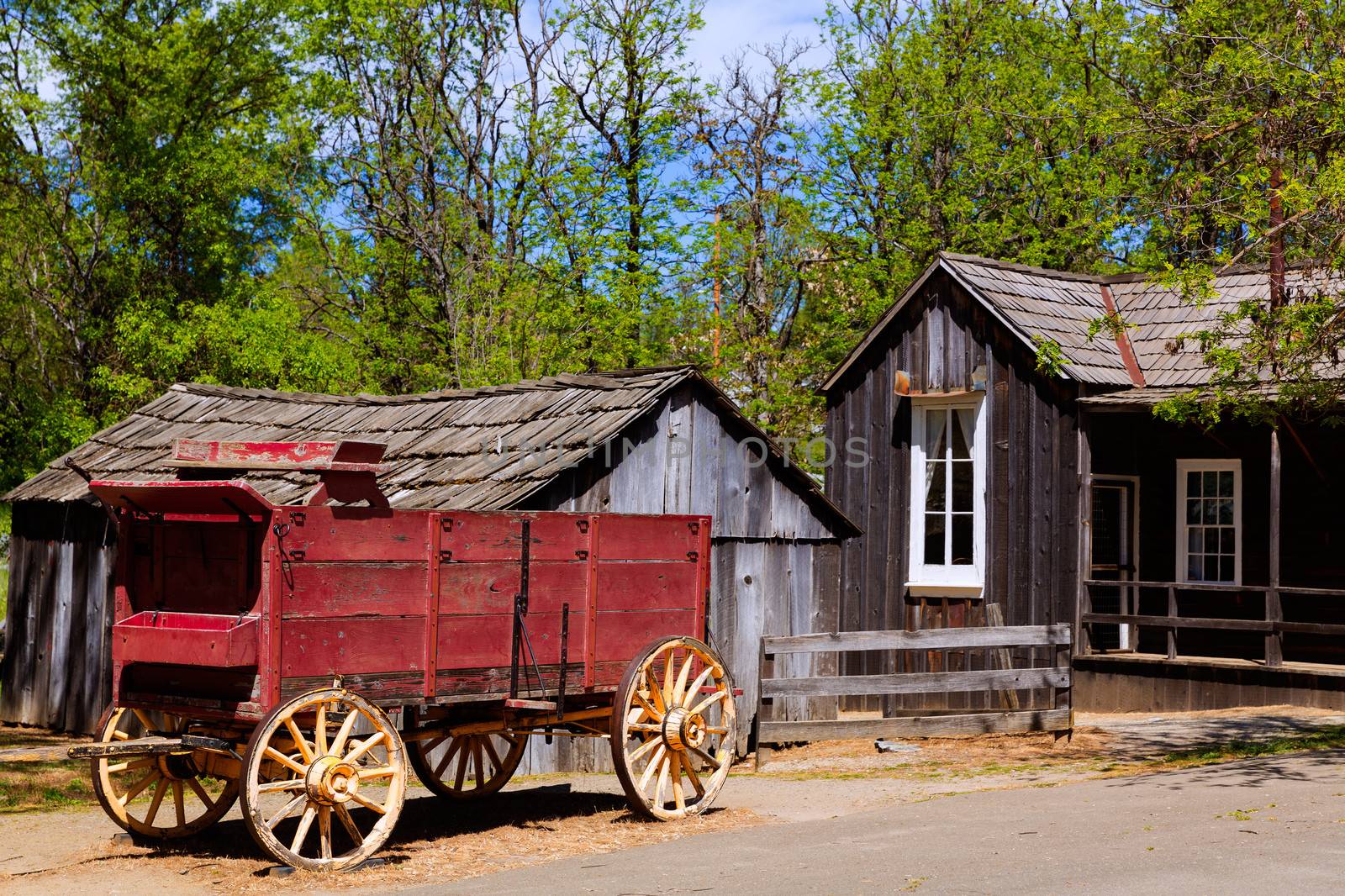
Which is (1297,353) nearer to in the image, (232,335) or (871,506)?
(871,506)

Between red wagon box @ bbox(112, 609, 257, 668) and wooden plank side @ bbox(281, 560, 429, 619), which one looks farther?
wooden plank side @ bbox(281, 560, 429, 619)

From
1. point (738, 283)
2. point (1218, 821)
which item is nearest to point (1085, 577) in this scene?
point (1218, 821)

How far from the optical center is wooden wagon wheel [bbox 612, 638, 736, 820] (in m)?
9.66

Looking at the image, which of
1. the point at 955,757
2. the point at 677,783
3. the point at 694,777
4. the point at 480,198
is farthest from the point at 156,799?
the point at 480,198

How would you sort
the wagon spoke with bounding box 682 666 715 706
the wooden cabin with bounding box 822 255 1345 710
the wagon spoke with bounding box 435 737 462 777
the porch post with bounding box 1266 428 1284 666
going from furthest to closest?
the wooden cabin with bounding box 822 255 1345 710 → the porch post with bounding box 1266 428 1284 666 → the wagon spoke with bounding box 435 737 462 777 → the wagon spoke with bounding box 682 666 715 706

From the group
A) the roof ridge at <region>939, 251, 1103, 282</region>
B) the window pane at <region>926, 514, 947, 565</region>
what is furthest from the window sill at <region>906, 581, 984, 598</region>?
→ the roof ridge at <region>939, 251, 1103, 282</region>

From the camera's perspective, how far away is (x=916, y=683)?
1437 centimetres

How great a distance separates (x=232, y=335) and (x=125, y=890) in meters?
18.8

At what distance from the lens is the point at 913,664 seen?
61.4 feet

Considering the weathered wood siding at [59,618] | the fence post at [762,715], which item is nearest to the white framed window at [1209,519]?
the fence post at [762,715]

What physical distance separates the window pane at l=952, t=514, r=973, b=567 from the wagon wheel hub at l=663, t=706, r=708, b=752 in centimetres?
941

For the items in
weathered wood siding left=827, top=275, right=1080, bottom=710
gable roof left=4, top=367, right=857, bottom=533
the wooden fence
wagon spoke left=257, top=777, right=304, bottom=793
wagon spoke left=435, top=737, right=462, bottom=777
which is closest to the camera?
wagon spoke left=257, top=777, right=304, bottom=793

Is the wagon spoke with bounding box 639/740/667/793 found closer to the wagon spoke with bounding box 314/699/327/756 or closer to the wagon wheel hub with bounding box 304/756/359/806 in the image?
the wagon wheel hub with bounding box 304/756/359/806

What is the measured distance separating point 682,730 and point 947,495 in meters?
9.76
